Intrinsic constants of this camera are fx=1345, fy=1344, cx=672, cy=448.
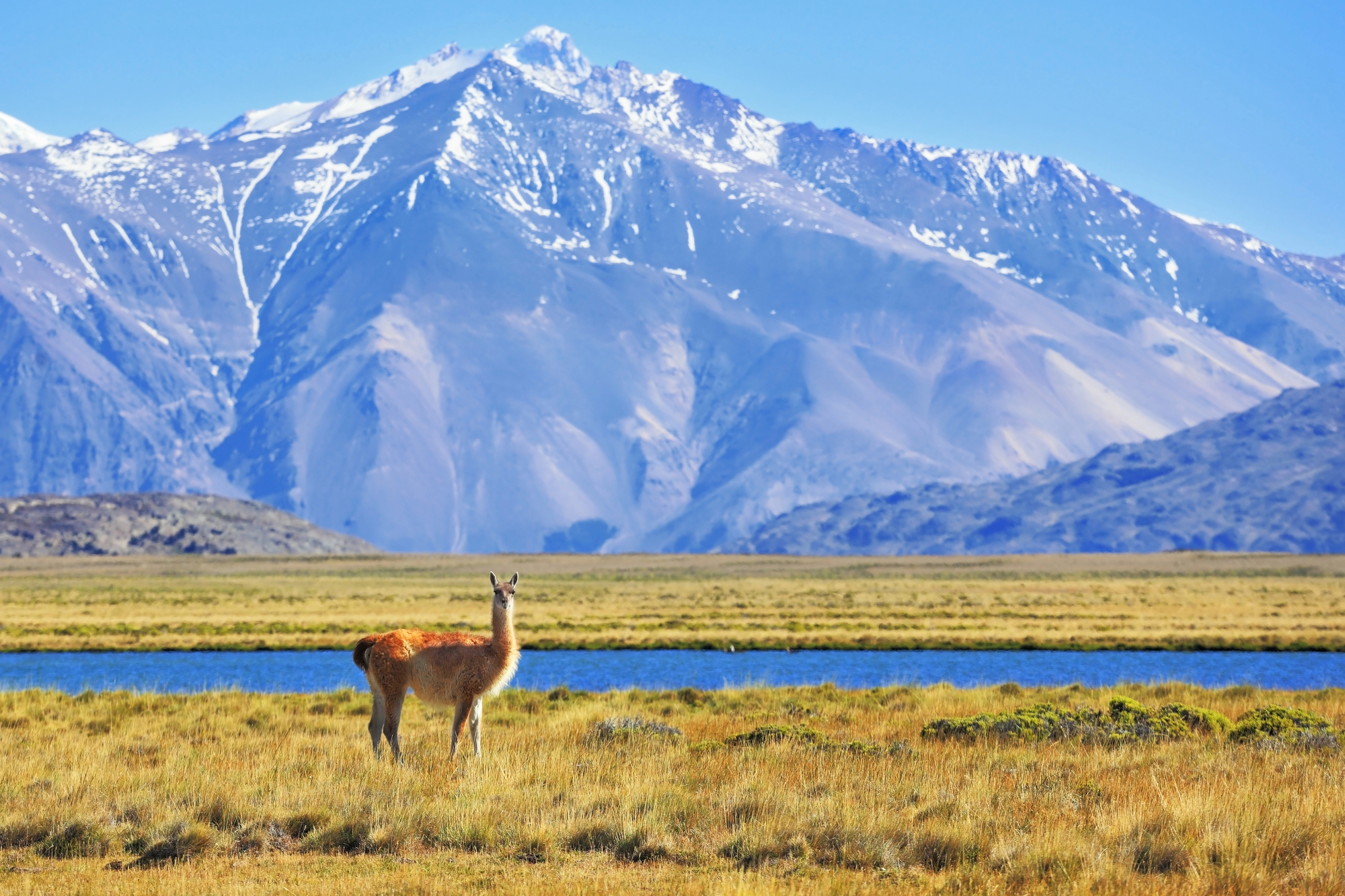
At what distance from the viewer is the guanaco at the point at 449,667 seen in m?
17.5

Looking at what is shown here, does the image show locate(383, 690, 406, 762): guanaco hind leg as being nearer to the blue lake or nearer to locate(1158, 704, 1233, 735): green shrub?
locate(1158, 704, 1233, 735): green shrub

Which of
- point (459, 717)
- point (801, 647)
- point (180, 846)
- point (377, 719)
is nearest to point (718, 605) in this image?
point (801, 647)

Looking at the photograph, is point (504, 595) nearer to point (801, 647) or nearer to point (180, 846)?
point (180, 846)

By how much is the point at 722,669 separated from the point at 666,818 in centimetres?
2983

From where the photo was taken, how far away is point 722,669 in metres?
43.9

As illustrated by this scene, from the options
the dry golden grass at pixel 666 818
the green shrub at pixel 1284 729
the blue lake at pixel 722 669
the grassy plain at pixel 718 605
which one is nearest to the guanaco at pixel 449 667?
the dry golden grass at pixel 666 818

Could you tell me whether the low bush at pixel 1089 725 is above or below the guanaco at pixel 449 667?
below

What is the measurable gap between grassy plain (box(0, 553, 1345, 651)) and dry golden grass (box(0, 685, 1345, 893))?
35.6 metres

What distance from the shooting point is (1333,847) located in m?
12.6

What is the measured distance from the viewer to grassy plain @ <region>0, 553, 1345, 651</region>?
5666cm

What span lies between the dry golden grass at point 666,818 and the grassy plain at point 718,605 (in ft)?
117

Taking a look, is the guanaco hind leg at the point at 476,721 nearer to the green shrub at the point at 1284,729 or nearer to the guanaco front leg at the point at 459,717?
the guanaco front leg at the point at 459,717

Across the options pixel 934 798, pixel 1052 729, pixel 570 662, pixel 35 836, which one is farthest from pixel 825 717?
pixel 570 662

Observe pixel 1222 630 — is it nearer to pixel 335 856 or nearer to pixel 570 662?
pixel 570 662
